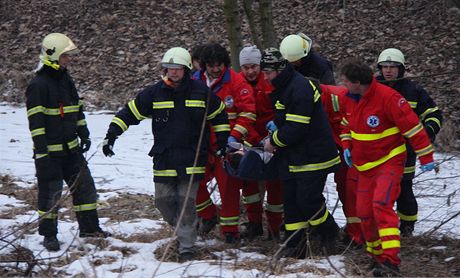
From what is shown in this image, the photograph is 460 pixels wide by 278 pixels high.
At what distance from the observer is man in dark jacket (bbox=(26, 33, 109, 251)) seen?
23.1ft

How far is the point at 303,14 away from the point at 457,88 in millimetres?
5567

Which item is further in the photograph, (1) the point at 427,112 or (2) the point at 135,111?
(1) the point at 427,112

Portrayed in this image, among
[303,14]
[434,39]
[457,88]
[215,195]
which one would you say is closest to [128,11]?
[303,14]

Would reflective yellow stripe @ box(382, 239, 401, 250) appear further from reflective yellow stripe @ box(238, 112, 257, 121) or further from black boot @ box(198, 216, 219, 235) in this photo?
black boot @ box(198, 216, 219, 235)

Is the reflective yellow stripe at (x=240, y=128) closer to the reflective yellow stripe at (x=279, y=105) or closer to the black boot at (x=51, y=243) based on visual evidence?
the reflective yellow stripe at (x=279, y=105)

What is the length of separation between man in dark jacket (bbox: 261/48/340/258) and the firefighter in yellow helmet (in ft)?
1.54

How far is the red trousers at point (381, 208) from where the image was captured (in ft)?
19.3

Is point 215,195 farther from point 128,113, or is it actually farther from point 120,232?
point 128,113

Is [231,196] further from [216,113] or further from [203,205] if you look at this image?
[216,113]

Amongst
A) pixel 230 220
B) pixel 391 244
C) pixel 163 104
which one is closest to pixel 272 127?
pixel 163 104

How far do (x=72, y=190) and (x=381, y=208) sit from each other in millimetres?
3112

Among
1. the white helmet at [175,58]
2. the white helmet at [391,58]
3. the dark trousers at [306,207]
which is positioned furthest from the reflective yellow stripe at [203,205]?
the white helmet at [391,58]

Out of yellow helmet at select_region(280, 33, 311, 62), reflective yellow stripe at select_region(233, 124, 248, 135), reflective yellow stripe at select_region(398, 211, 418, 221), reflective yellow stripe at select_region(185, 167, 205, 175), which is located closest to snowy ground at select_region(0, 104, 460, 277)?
reflective yellow stripe at select_region(398, 211, 418, 221)

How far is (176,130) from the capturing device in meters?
6.73
